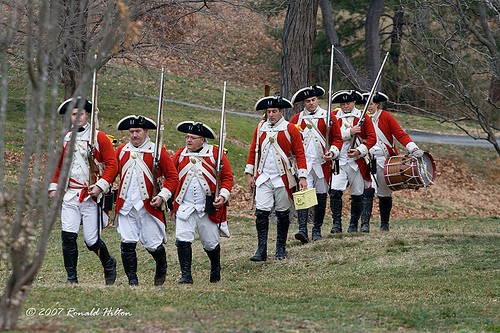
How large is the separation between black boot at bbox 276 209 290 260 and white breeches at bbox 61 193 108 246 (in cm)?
307

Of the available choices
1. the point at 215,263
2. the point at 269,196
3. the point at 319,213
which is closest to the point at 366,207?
the point at 319,213

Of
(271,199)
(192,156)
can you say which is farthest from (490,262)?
(192,156)

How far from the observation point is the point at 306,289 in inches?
474

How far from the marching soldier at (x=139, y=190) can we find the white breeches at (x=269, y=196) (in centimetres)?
220

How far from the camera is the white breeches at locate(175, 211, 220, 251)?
13.2 m

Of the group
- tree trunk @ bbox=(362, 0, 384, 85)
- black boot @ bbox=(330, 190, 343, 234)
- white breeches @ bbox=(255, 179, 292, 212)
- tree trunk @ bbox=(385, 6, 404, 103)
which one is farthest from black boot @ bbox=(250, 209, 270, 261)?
tree trunk @ bbox=(385, 6, 404, 103)

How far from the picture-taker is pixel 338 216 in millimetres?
16938

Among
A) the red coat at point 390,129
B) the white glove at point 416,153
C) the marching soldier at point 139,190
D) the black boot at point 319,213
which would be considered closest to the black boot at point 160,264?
the marching soldier at point 139,190

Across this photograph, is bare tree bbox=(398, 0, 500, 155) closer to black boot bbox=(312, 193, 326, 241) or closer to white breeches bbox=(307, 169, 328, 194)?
white breeches bbox=(307, 169, 328, 194)

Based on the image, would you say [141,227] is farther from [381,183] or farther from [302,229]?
[381,183]

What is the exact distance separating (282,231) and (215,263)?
1749 mm

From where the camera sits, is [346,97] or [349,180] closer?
[346,97]

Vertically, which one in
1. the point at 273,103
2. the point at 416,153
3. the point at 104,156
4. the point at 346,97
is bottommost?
the point at 104,156

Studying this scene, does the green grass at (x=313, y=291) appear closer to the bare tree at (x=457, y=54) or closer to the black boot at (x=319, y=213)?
the black boot at (x=319, y=213)
